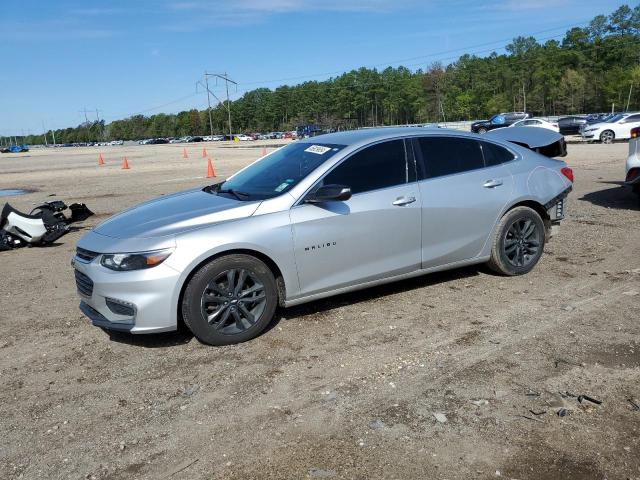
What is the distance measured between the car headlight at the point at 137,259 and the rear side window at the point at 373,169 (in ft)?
4.85

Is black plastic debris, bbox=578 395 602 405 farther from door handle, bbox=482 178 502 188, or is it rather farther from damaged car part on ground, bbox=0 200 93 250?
damaged car part on ground, bbox=0 200 93 250

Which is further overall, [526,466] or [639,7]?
[639,7]

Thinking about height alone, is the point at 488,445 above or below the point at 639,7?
below

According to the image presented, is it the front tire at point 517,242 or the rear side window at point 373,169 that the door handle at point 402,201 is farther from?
the front tire at point 517,242

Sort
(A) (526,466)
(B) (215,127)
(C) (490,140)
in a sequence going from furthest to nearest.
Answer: (B) (215,127), (C) (490,140), (A) (526,466)

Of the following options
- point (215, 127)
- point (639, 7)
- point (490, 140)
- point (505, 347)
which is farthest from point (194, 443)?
point (215, 127)

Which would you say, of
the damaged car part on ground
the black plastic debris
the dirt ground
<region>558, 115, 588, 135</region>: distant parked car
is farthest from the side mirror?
<region>558, 115, 588, 135</region>: distant parked car

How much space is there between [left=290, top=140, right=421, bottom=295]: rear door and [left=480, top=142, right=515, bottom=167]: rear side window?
960 millimetres

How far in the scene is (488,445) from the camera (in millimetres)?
3090

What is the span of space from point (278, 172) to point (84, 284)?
1.93 m

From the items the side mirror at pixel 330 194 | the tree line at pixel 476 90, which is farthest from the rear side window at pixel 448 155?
the tree line at pixel 476 90

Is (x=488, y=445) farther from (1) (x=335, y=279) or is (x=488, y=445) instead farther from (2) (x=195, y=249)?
(2) (x=195, y=249)

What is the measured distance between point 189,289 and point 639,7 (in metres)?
130

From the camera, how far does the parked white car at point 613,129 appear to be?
28.2 meters
